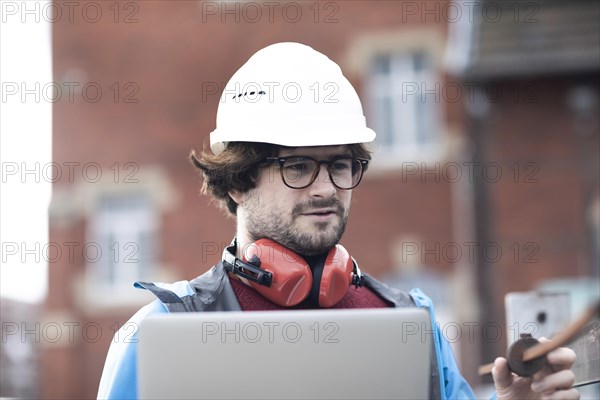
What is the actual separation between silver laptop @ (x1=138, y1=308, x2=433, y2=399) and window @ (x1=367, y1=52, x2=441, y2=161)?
12.3 metres

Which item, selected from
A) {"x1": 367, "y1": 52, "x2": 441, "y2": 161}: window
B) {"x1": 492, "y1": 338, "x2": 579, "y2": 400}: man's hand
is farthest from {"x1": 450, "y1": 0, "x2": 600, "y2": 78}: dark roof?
{"x1": 492, "y1": 338, "x2": 579, "y2": 400}: man's hand

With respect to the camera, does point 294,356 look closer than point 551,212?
Yes

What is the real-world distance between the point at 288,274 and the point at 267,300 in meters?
0.14

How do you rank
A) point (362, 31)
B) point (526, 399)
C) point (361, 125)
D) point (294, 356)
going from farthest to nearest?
point (362, 31)
point (361, 125)
point (526, 399)
point (294, 356)

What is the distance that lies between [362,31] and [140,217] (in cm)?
454

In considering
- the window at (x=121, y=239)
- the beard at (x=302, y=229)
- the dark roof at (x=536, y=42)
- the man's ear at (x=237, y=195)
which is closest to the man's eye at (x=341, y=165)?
the beard at (x=302, y=229)

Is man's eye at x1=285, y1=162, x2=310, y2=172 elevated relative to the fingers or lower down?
elevated

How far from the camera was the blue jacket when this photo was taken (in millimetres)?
2701

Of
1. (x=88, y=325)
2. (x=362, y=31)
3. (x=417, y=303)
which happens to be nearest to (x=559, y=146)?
(x=362, y=31)

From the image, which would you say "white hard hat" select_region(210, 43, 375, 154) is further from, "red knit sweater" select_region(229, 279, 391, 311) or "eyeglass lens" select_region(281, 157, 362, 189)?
"red knit sweater" select_region(229, 279, 391, 311)

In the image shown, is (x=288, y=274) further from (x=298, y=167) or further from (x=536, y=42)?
(x=536, y=42)

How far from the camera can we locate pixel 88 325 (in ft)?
51.4

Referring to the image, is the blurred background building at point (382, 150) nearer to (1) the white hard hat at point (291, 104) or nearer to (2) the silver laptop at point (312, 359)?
(1) the white hard hat at point (291, 104)

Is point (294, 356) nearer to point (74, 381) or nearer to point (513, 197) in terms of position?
point (513, 197)
